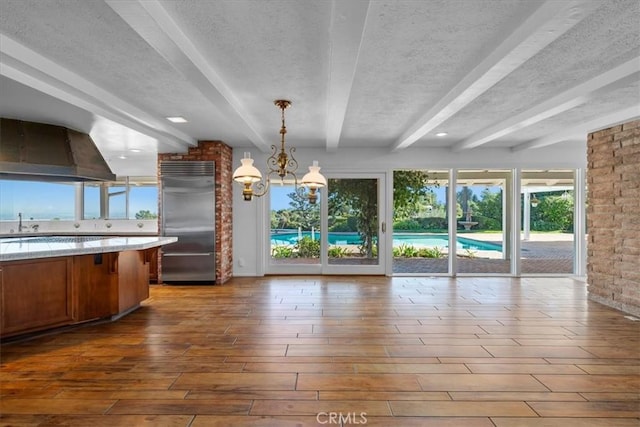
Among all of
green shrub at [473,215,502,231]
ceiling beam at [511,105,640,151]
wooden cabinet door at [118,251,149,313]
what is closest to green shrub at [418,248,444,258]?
green shrub at [473,215,502,231]

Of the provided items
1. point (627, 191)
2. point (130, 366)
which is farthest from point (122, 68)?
point (627, 191)

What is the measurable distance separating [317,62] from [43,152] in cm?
366

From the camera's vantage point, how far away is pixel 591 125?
4.83 metres

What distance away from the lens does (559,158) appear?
21.8 feet

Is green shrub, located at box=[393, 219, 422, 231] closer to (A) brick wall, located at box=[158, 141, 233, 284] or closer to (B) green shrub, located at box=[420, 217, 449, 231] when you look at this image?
(B) green shrub, located at box=[420, 217, 449, 231]

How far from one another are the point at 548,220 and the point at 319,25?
658 centimetres

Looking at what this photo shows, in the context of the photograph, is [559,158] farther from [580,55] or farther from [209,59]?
[209,59]

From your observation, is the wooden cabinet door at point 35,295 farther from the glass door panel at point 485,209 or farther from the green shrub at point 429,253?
the glass door panel at point 485,209

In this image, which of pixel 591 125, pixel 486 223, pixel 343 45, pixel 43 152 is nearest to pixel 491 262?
pixel 486 223

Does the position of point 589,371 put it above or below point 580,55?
below

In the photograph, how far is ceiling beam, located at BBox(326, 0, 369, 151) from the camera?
194cm

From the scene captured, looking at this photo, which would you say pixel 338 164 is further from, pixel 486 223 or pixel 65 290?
pixel 65 290

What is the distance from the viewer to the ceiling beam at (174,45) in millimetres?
1960

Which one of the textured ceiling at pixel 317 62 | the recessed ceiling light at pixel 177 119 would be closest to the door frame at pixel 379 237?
the textured ceiling at pixel 317 62
